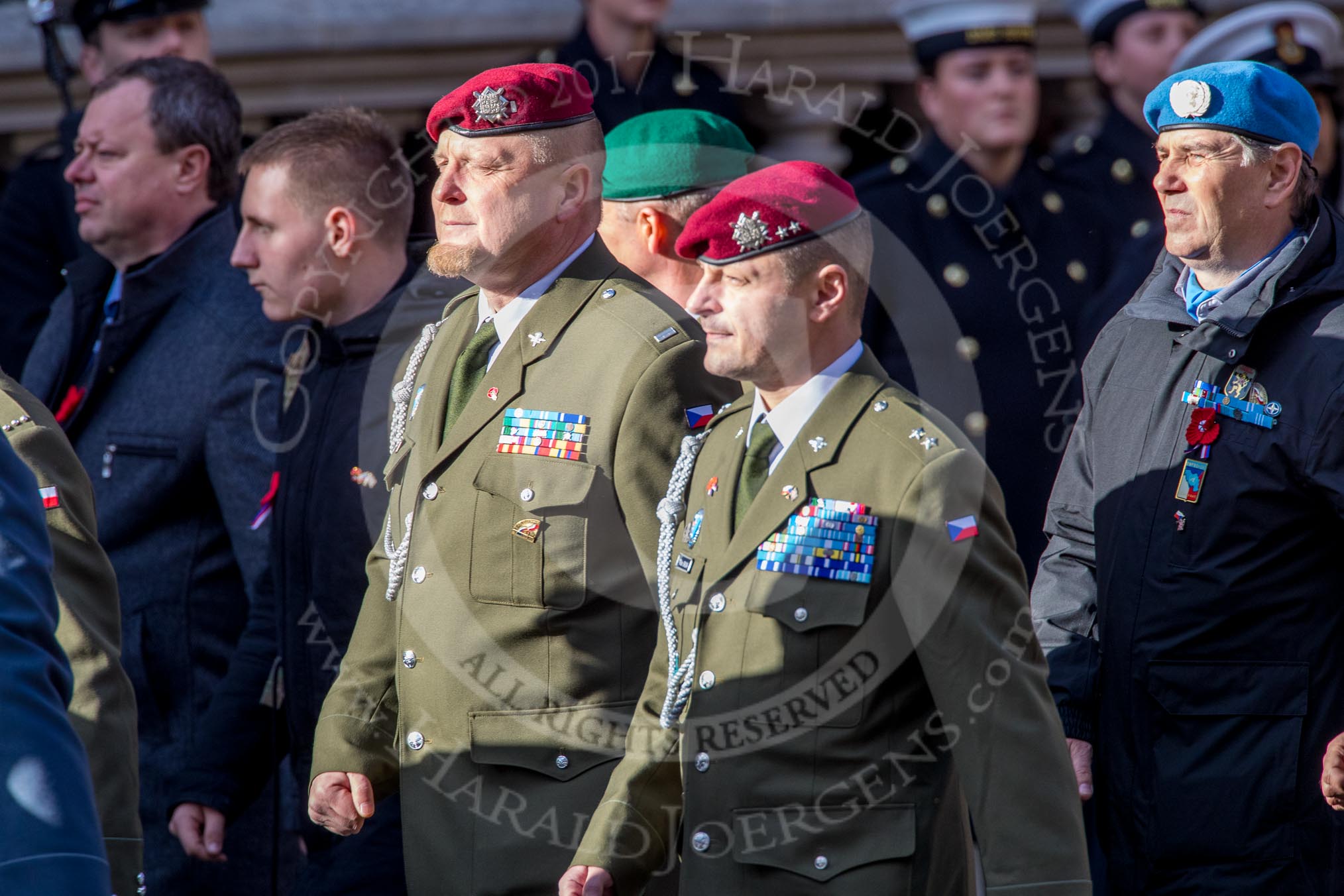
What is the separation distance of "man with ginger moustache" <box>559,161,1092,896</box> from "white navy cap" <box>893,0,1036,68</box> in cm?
250

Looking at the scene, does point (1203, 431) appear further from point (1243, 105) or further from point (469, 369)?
point (469, 369)

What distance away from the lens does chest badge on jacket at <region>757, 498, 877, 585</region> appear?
9.64 feet

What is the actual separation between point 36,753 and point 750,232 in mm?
1599

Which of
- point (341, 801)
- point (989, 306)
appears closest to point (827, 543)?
point (341, 801)

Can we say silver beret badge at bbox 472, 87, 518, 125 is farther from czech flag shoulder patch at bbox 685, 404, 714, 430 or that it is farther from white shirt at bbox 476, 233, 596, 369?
czech flag shoulder patch at bbox 685, 404, 714, 430

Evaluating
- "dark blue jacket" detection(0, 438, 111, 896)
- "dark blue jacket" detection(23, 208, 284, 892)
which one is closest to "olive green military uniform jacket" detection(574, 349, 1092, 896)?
"dark blue jacket" detection(0, 438, 111, 896)

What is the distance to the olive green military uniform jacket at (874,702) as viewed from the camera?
2848mm

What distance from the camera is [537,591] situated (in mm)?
3299

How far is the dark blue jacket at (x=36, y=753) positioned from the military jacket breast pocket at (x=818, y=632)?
1318 mm

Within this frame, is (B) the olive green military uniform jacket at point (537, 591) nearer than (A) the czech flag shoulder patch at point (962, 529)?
No

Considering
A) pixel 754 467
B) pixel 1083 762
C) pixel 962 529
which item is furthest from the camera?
pixel 1083 762

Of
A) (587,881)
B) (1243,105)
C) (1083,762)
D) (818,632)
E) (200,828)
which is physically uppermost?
(1243,105)

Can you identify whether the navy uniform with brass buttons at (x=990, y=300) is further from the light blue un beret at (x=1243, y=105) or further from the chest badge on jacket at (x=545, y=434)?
the chest badge on jacket at (x=545, y=434)

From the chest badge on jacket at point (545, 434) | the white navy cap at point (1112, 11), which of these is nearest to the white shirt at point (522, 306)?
the chest badge on jacket at point (545, 434)
